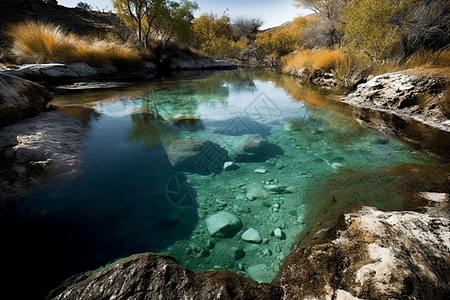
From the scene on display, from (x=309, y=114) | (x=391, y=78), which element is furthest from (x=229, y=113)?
(x=391, y=78)

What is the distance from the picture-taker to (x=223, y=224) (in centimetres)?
154

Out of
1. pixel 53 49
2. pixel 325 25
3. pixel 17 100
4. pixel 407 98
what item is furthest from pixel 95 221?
pixel 325 25

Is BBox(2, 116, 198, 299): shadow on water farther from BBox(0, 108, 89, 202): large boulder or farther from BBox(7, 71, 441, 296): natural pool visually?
BBox(0, 108, 89, 202): large boulder

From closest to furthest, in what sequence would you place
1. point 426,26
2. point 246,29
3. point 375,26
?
1. point 375,26
2. point 426,26
3. point 246,29

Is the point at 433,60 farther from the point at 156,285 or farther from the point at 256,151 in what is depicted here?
the point at 156,285

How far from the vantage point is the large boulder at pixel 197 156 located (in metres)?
2.36

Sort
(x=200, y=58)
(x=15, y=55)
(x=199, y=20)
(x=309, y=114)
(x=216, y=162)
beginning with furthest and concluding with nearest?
(x=199, y=20), (x=200, y=58), (x=15, y=55), (x=309, y=114), (x=216, y=162)

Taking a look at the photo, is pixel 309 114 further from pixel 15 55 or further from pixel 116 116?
pixel 15 55

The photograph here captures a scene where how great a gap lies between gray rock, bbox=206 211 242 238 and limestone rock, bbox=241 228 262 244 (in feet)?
0.25

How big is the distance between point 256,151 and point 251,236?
56.7 inches

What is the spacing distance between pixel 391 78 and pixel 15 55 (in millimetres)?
12426

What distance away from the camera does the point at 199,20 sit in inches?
918

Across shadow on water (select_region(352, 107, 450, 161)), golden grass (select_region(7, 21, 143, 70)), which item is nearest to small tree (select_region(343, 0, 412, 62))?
shadow on water (select_region(352, 107, 450, 161))

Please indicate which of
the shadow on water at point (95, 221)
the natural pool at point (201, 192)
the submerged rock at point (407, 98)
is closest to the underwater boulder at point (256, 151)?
the natural pool at point (201, 192)
